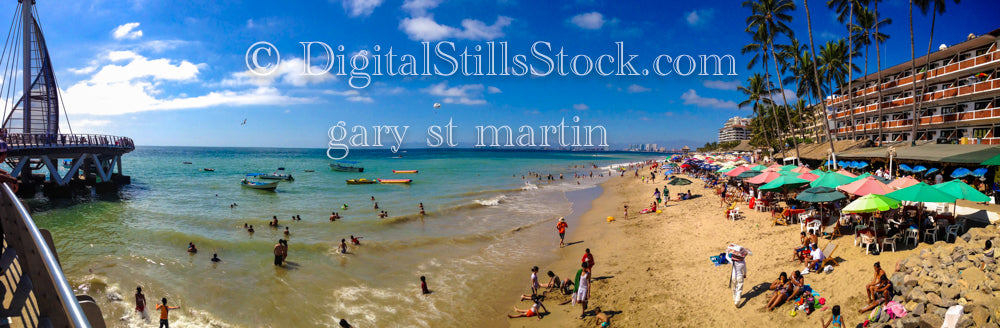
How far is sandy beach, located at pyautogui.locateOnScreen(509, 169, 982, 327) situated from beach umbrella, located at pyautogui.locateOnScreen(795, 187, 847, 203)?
1.49 m

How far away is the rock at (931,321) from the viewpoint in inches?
276

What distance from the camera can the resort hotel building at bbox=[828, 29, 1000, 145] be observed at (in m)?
25.2

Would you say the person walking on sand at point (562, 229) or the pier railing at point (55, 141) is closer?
the person walking on sand at point (562, 229)

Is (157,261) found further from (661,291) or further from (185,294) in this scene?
(661,291)

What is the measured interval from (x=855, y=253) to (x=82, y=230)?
3721 cm

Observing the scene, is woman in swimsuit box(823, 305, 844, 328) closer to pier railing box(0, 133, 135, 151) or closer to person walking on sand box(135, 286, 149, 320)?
person walking on sand box(135, 286, 149, 320)

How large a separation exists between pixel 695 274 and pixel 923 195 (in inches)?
244

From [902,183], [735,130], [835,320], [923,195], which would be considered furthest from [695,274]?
[735,130]

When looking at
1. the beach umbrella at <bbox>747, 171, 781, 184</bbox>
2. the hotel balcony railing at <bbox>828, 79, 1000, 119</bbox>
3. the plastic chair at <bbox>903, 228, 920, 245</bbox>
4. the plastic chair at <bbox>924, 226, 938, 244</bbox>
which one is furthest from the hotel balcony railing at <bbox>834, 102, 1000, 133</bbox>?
the plastic chair at <bbox>903, 228, 920, 245</bbox>

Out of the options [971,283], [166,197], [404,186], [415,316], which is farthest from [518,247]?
[166,197]

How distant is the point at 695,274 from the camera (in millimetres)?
13469

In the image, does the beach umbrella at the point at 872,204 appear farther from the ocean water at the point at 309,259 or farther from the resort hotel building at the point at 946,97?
the resort hotel building at the point at 946,97

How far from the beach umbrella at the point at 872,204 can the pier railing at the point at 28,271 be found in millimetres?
15363

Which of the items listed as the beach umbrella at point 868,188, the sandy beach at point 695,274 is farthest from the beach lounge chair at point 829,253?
the beach umbrella at point 868,188
